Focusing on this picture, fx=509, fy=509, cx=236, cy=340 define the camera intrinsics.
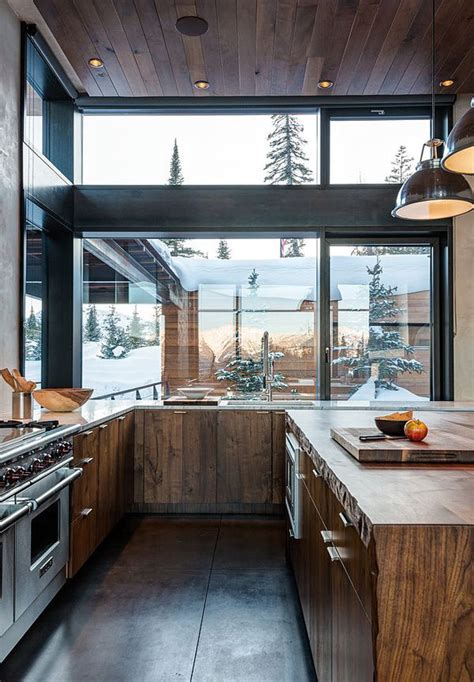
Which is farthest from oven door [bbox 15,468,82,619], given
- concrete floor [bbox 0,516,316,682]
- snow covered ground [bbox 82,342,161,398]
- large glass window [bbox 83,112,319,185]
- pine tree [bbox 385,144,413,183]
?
pine tree [bbox 385,144,413,183]

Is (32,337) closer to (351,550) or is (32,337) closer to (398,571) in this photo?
(351,550)

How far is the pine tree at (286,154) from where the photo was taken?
447cm

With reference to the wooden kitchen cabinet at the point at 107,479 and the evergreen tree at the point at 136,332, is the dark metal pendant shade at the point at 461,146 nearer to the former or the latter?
the wooden kitchen cabinet at the point at 107,479

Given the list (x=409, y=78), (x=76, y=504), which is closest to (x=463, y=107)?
(x=409, y=78)

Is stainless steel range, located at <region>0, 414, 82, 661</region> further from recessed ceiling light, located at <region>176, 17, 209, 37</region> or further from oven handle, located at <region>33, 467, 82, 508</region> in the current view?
recessed ceiling light, located at <region>176, 17, 209, 37</region>

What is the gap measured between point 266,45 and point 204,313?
7.12ft

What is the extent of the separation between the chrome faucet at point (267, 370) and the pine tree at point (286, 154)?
140 centimetres

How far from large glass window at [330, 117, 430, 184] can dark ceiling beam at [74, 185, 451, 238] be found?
0.48 ft

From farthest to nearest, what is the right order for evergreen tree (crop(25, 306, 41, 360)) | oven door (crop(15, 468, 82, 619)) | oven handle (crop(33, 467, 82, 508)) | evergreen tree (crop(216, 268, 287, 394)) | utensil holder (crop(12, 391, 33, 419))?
1. evergreen tree (crop(216, 268, 287, 394))
2. evergreen tree (crop(25, 306, 41, 360))
3. utensil holder (crop(12, 391, 33, 419))
4. oven handle (crop(33, 467, 82, 508))
5. oven door (crop(15, 468, 82, 619))

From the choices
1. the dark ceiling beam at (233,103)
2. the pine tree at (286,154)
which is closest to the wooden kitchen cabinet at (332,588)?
the pine tree at (286,154)

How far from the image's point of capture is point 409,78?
3.69 metres

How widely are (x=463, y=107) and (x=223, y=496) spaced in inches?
148

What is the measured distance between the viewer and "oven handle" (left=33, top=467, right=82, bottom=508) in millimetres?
2188

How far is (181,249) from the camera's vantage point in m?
4.62
